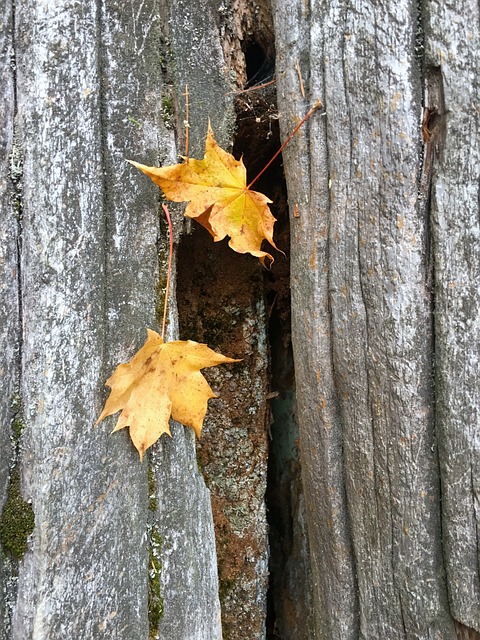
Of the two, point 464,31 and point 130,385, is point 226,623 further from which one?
point 464,31

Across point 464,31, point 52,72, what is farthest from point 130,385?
point 464,31

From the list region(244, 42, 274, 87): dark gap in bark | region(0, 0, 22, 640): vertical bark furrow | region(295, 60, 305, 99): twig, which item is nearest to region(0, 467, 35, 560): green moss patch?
region(0, 0, 22, 640): vertical bark furrow

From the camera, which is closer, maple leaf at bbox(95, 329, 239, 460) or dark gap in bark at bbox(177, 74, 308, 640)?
maple leaf at bbox(95, 329, 239, 460)

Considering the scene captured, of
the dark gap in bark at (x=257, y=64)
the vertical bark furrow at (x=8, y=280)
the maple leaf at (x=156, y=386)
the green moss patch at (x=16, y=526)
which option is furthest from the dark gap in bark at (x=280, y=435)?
the green moss patch at (x=16, y=526)

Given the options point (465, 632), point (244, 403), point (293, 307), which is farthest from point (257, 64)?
point (465, 632)

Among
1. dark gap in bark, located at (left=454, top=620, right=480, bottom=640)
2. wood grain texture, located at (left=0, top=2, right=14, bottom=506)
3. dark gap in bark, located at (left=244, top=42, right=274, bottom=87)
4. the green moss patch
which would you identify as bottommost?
dark gap in bark, located at (left=454, top=620, right=480, bottom=640)

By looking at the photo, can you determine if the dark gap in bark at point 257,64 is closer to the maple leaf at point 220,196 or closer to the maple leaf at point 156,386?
the maple leaf at point 220,196

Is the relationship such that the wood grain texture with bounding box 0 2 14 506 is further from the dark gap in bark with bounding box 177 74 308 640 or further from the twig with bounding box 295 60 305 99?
the twig with bounding box 295 60 305 99
